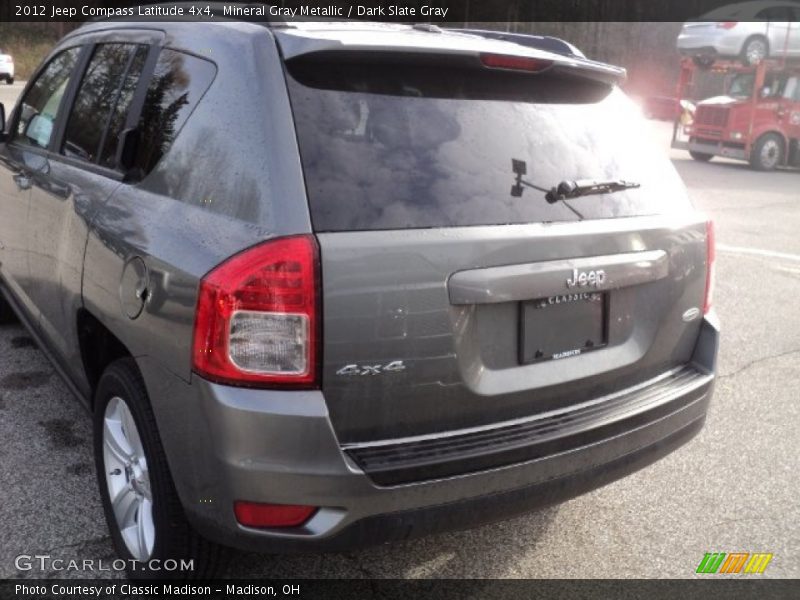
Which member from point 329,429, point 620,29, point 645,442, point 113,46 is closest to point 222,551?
point 329,429

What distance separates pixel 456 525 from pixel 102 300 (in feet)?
4.58

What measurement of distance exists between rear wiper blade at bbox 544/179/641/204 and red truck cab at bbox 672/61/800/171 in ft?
60.2

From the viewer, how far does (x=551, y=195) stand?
2.47m

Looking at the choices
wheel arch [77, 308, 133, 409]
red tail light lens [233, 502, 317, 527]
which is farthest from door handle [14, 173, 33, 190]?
red tail light lens [233, 502, 317, 527]

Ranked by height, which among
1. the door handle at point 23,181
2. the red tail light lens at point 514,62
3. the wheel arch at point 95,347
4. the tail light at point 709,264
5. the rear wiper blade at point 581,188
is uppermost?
the red tail light lens at point 514,62

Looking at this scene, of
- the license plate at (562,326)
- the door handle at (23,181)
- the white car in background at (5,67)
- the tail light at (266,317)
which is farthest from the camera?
the white car in background at (5,67)

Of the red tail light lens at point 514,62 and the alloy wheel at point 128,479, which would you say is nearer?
the red tail light lens at point 514,62

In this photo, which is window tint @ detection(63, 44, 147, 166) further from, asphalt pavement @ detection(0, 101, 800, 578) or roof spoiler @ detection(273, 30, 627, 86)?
asphalt pavement @ detection(0, 101, 800, 578)

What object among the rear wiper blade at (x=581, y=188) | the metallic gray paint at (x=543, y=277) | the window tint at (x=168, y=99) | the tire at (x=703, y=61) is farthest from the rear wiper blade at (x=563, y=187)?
the tire at (x=703, y=61)

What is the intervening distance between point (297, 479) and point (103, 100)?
1.94 meters

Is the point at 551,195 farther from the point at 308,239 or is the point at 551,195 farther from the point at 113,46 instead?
the point at 113,46

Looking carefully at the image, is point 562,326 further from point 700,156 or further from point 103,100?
point 700,156

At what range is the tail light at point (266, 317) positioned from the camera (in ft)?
6.70

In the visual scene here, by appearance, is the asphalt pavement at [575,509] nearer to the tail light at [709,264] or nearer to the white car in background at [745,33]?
the tail light at [709,264]
